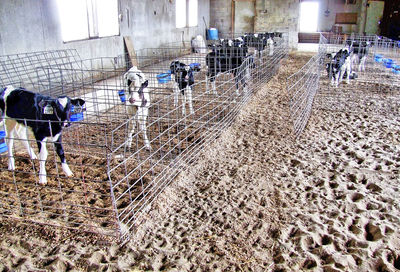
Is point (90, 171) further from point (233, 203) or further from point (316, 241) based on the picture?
point (316, 241)

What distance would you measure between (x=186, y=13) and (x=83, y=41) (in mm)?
9097

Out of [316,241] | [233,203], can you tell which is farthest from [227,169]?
[316,241]

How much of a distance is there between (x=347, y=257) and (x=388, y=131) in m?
4.20

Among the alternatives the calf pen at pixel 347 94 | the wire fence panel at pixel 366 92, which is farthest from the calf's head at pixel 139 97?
the wire fence panel at pixel 366 92

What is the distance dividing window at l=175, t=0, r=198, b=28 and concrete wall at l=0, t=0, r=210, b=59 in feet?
1.88

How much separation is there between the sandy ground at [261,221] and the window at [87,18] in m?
6.34

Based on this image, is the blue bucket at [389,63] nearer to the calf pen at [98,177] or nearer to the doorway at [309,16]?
the calf pen at [98,177]

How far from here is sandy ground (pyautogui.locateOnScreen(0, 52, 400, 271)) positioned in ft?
10.1

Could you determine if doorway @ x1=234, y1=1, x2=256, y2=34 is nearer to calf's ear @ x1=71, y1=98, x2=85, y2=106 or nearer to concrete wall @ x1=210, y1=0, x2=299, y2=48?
concrete wall @ x1=210, y1=0, x2=299, y2=48

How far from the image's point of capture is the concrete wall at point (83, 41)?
7.76 metres

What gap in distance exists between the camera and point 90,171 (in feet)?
15.5

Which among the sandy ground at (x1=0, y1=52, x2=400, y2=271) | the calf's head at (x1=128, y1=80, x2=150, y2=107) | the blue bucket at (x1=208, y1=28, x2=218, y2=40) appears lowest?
the sandy ground at (x1=0, y1=52, x2=400, y2=271)

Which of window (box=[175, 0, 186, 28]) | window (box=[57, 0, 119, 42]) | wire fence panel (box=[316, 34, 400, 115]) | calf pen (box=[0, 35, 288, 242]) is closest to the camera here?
calf pen (box=[0, 35, 288, 242])

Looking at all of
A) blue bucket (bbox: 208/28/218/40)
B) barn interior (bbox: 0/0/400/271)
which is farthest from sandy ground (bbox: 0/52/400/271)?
blue bucket (bbox: 208/28/218/40)
